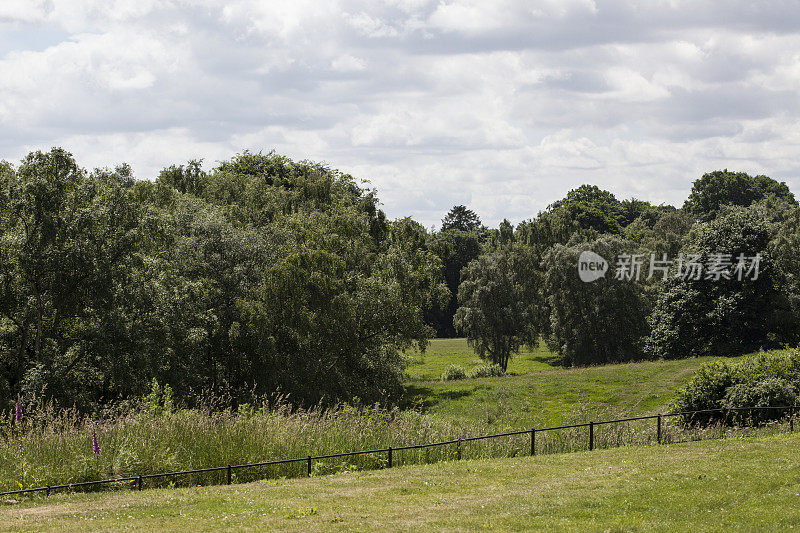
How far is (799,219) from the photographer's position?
61.8m

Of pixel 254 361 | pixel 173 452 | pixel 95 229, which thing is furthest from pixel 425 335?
pixel 173 452

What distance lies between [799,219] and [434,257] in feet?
121

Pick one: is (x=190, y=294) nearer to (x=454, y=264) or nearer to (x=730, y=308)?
(x=730, y=308)

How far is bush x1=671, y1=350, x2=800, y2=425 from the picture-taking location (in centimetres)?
2386

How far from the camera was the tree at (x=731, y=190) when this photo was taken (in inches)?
4409

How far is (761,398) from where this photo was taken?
23.9 meters

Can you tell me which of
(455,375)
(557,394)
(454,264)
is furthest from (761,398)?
(454,264)

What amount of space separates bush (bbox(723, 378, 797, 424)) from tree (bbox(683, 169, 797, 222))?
94428 mm

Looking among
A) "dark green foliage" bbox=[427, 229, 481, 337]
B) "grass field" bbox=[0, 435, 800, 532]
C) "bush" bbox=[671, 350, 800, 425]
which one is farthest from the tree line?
"dark green foliage" bbox=[427, 229, 481, 337]

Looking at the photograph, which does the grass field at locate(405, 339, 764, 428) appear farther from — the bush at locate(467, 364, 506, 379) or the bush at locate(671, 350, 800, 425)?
the bush at locate(671, 350, 800, 425)

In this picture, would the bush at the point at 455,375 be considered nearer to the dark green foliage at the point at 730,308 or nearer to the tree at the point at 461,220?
the dark green foliage at the point at 730,308

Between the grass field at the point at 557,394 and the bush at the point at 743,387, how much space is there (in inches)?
269

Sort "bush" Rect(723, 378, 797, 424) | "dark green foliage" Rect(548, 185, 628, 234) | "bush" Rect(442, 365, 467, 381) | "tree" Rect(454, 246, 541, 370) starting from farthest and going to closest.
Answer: "dark green foliage" Rect(548, 185, 628, 234), "tree" Rect(454, 246, 541, 370), "bush" Rect(442, 365, 467, 381), "bush" Rect(723, 378, 797, 424)

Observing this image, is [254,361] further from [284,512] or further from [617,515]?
[617,515]
